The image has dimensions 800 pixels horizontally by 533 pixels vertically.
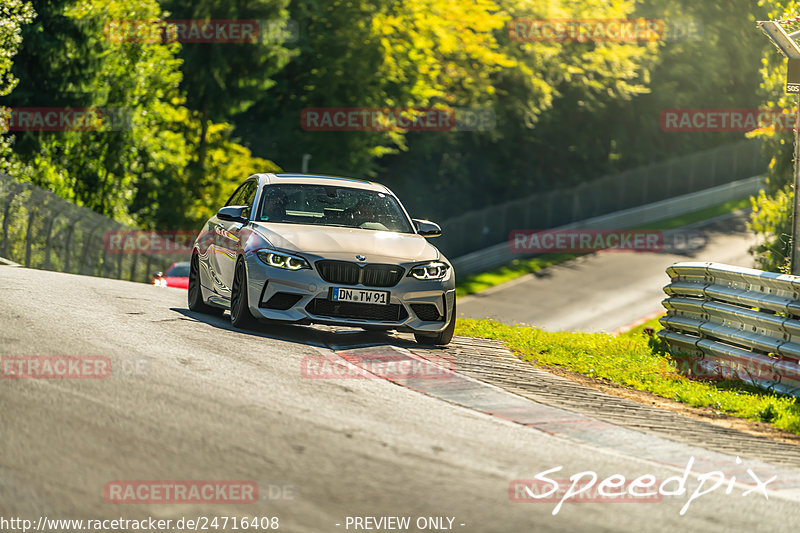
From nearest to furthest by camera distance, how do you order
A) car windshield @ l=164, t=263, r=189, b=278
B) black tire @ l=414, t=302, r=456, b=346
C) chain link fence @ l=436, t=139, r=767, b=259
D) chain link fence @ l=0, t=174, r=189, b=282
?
1. black tire @ l=414, t=302, r=456, b=346
2. chain link fence @ l=0, t=174, r=189, b=282
3. car windshield @ l=164, t=263, r=189, b=278
4. chain link fence @ l=436, t=139, r=767, b=259

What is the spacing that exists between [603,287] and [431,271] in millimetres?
32284

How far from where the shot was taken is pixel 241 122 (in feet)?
155

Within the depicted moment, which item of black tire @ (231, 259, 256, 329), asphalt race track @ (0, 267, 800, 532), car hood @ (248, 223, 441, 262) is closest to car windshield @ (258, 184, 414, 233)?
car hood @ (248, 223, 441, 262)

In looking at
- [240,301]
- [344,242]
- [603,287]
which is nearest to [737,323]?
[344,242]

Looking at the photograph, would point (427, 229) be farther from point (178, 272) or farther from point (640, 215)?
point (640, 215)

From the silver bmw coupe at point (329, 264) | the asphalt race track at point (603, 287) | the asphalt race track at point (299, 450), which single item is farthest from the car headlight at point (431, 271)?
the asphalt race track at point (603, 287)

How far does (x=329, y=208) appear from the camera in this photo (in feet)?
41.6

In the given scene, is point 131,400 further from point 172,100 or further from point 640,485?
point 172,100

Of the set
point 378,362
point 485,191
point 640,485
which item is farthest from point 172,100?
point 640,485

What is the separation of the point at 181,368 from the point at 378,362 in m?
2.11

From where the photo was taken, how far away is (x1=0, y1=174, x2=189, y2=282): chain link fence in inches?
1001

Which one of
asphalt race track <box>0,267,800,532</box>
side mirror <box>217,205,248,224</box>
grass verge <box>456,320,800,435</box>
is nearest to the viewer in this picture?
asphalt race track <box>0,267,800,532</box>

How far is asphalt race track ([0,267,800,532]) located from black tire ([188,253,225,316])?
3750mm

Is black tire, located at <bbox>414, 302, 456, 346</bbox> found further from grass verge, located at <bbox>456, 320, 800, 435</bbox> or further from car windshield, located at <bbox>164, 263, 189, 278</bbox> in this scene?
car windshield, located at <bbox>164, 263, 189, 278</bbox>
